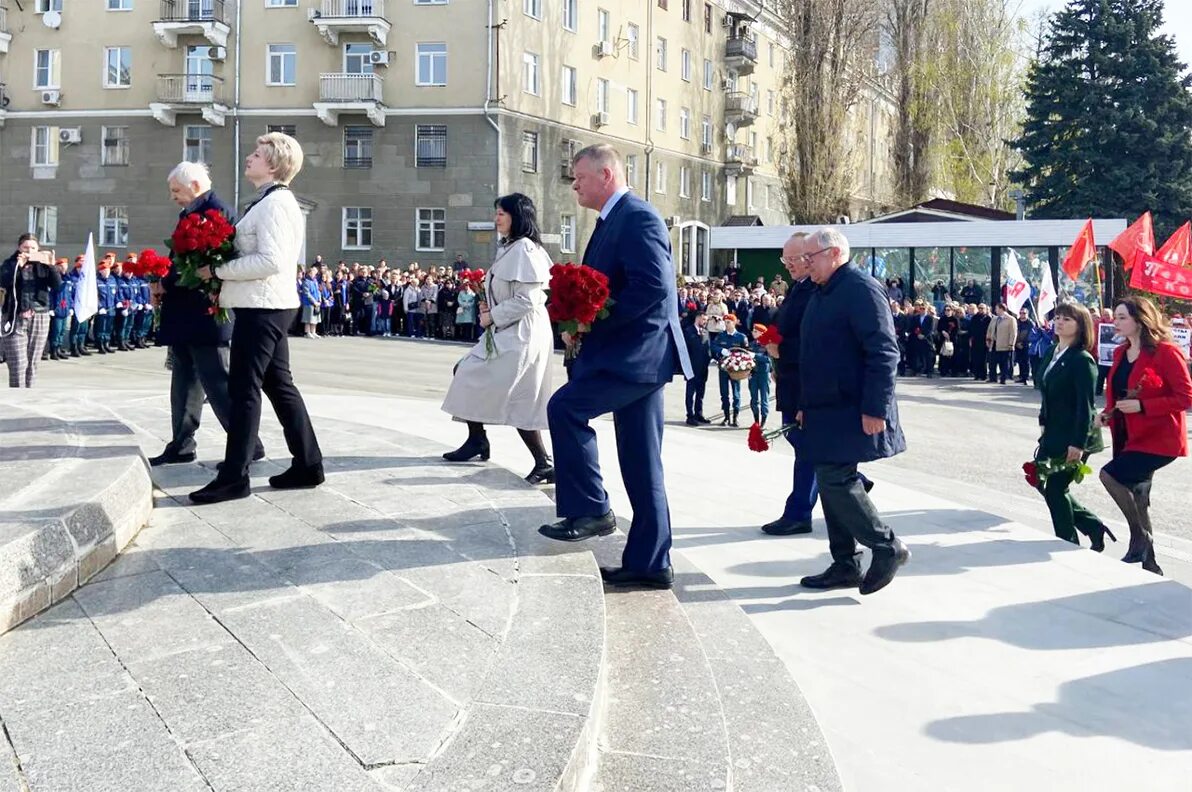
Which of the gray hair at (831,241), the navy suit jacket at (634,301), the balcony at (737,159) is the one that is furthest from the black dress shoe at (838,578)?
the balcony at (737,159)

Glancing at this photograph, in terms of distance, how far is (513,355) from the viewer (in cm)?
733

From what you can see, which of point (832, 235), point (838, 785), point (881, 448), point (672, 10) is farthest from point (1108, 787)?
point (672, 10)

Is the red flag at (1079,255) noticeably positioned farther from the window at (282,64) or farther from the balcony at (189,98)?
the balcony at (189,98)

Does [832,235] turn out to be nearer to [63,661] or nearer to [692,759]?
[692,759]

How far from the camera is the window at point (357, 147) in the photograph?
128ft

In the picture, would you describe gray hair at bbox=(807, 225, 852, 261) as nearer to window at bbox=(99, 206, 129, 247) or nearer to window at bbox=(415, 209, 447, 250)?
window at bbox=(415, 209, 447, 250)

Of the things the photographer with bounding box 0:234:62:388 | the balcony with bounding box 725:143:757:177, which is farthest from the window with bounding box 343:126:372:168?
the photographer with bounding box 0:234:62:388

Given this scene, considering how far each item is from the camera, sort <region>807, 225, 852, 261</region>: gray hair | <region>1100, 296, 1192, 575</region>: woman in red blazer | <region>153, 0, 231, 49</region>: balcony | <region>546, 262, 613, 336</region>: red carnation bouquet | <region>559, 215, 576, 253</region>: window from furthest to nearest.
Result: <region>559, 215, 576, 253</region>: window, <region>153, 0, 231, 49</region>: balcony, <region>1100, 296, 1192, 575</region>: woman in red blazer, <region>807, 225, 852, 261</region>: gray hair, <region>546, 262, 613, 336</region>: red carnation bouquet

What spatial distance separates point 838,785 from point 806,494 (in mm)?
3781

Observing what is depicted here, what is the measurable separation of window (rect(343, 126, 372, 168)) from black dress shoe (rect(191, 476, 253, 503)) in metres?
34.9

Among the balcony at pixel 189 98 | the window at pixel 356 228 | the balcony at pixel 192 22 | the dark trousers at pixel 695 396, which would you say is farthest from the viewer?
the window at pixel 356 228

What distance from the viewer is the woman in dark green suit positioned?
24.4 feet

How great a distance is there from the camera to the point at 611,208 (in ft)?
16.8

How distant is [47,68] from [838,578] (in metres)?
42.5
